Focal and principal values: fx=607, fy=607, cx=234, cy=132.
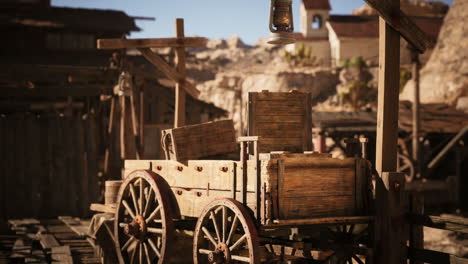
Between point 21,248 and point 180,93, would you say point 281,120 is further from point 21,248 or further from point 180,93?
point 21,248

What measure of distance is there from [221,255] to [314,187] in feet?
4.25

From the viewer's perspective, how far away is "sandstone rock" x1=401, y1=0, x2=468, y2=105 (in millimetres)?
33031

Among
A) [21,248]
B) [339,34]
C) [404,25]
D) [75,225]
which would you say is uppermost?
[339,34]

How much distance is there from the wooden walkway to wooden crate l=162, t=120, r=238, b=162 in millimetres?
3045

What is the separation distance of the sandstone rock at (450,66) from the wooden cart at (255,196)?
26362mm

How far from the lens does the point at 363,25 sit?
174 feet

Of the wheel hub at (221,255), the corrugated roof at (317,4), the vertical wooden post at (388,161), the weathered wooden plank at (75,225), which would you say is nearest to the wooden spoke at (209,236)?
the wheel hub at (221,255)

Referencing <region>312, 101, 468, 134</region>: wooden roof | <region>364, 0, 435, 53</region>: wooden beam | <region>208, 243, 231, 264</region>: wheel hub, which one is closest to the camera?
<region>208, 243, 231, 264</region>: wheel hub

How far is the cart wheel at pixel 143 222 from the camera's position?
310 inches

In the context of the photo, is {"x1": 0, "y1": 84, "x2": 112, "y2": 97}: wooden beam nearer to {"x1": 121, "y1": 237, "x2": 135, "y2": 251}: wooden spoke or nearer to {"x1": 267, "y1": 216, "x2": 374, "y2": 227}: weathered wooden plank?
{"x1": 121, "y1": 237, "x2": 135, "y2": 251}: wooden spoke

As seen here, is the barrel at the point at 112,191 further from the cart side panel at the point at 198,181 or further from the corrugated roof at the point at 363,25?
the corrugated roof at the point at 363,25

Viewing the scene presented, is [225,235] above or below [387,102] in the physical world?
below

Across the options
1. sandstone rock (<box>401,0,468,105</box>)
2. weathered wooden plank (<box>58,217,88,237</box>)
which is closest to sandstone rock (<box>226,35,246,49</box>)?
sandstone rock (<box>401,0,468,105</box>)

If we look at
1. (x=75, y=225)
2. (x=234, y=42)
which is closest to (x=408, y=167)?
(x=75, y=225)
